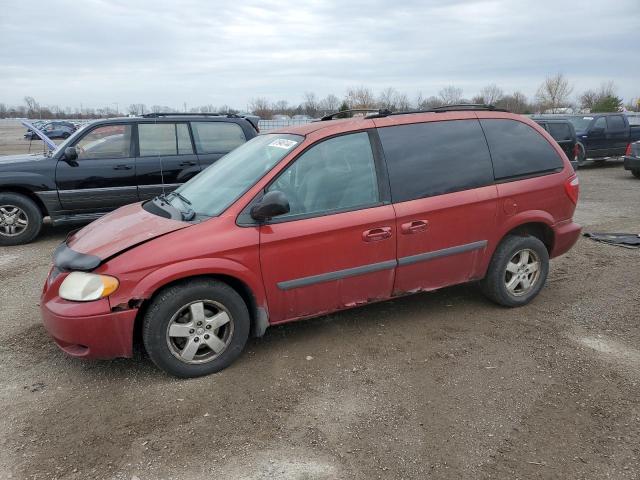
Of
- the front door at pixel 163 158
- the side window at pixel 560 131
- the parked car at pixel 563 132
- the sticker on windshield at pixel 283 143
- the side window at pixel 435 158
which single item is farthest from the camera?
the side window at pixel 560 131

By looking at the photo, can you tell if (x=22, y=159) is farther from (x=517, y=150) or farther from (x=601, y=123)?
(x=601, y=123)

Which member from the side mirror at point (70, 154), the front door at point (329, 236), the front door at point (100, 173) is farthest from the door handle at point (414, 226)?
the side mirror at point (70, 154)

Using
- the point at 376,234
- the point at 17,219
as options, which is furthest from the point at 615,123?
the point at 17,219

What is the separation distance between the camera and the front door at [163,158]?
742 cm

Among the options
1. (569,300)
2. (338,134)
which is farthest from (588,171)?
(338,134)

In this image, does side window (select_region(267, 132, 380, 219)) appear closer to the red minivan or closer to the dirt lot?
the red minivan

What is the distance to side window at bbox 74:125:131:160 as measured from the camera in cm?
724

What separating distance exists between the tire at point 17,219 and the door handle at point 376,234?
5.46 m

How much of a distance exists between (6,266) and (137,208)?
3.05 meters

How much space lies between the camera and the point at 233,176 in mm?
3951

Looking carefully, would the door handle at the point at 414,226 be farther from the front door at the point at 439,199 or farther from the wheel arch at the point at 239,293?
the wheel arch at the point at 239,293

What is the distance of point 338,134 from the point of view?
3.84 metres

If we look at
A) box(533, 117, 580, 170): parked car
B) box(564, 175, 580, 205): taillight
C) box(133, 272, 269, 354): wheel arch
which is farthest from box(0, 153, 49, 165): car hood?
box(533, 117, 580, 170): parked car

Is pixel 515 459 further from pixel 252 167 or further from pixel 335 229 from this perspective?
pixel 252 167
